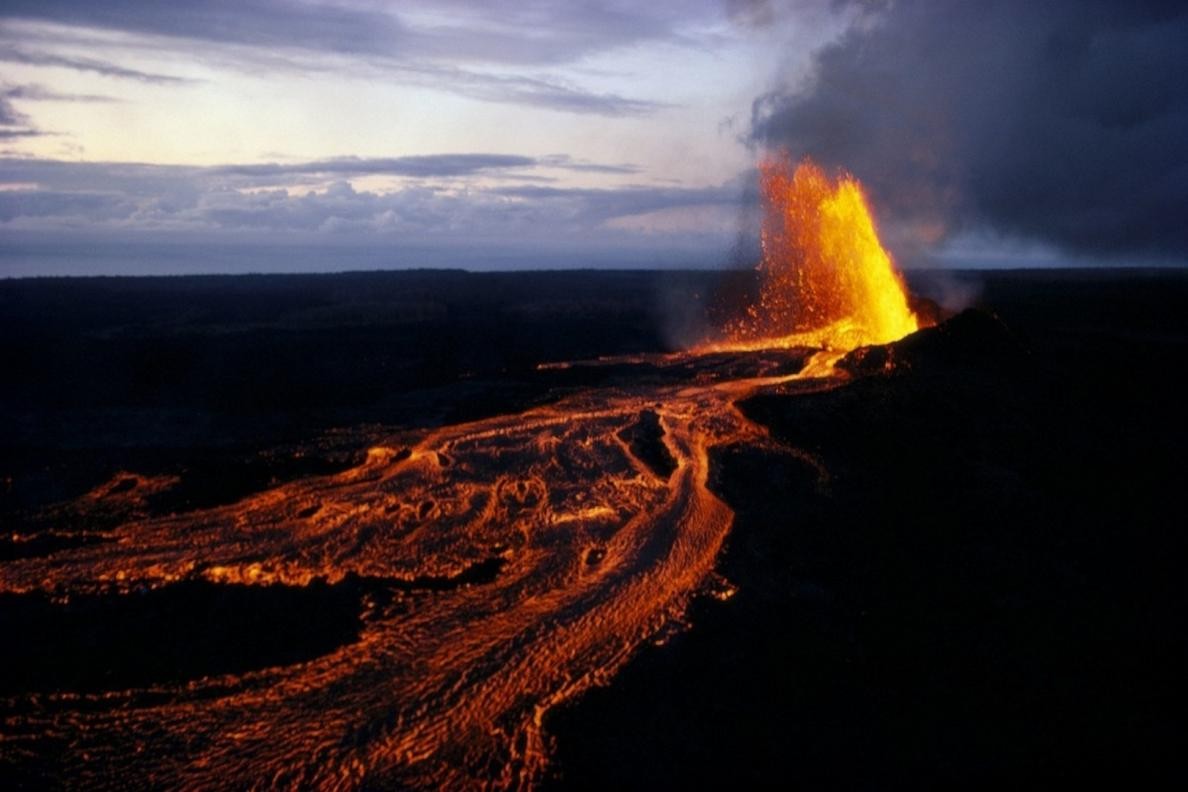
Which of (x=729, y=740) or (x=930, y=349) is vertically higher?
(x=930, y=349)

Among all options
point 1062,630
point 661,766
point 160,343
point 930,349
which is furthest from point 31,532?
point 160,343

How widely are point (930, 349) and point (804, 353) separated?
6.35 meters

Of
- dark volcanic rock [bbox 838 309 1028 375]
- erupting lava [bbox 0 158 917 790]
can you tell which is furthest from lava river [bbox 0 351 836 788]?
dark volcanic rock [bbox 838 309 1028 375]

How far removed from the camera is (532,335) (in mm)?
53250

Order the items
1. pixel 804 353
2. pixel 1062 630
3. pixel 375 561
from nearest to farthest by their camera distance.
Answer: pixel 1062 630 < pixel 375 561 < pixel 804 353

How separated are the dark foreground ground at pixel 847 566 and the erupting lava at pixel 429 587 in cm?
54

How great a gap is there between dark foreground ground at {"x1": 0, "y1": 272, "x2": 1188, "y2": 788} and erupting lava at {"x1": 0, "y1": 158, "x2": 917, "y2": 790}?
21.4 inches

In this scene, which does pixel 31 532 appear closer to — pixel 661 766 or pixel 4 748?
pixel 4 748

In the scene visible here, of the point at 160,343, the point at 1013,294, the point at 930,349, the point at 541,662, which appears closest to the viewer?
the point at 541,662

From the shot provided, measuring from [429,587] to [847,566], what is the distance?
6560 millimetres

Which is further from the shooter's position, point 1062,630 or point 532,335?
point 532,335

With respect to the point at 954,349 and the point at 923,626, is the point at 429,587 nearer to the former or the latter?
the point at 923,626

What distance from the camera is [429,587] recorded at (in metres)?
13.0

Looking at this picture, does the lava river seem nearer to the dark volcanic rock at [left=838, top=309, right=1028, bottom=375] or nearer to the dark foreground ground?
the dark foreground ground
